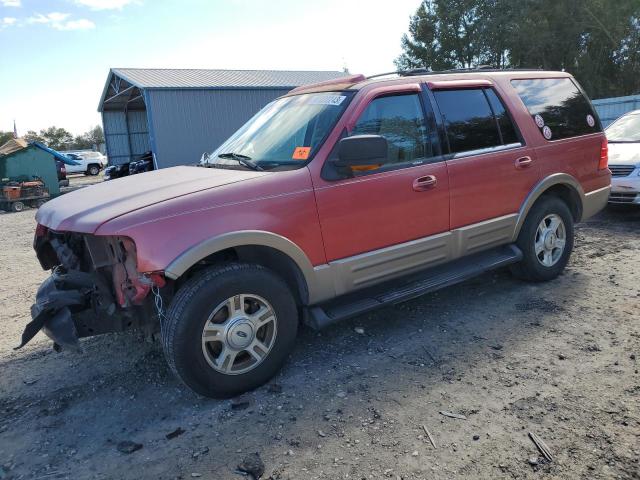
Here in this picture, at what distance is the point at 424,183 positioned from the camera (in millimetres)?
3939

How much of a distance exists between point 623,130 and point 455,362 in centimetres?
731

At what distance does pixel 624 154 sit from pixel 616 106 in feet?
30.2

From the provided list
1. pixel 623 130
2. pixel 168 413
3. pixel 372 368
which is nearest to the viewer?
pixel 168 413

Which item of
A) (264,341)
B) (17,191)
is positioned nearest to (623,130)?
(264,341)

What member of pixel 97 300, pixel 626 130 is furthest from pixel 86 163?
pixel 97 300

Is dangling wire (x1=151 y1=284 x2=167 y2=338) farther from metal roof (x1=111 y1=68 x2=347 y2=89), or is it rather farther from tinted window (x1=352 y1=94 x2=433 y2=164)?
metal roof (x1=111 y1=68 x2=347 y2=89)

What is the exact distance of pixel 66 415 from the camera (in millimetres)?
3264

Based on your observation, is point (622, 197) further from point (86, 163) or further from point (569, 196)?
point (86, 163)

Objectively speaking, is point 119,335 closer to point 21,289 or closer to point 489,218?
point 21,289

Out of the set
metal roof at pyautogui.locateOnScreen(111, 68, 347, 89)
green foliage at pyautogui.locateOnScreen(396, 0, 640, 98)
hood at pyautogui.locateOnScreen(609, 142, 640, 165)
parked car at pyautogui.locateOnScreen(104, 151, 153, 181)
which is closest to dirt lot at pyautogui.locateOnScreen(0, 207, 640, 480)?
hood at pyautogui.locateOnScreen(609, 142, 640, 165)

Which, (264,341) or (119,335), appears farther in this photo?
(119,335)

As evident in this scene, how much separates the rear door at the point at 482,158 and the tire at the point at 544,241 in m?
A: 0.26

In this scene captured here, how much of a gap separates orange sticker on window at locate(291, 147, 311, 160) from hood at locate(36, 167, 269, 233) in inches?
12.9

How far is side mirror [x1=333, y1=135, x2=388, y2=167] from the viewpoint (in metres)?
3.38
